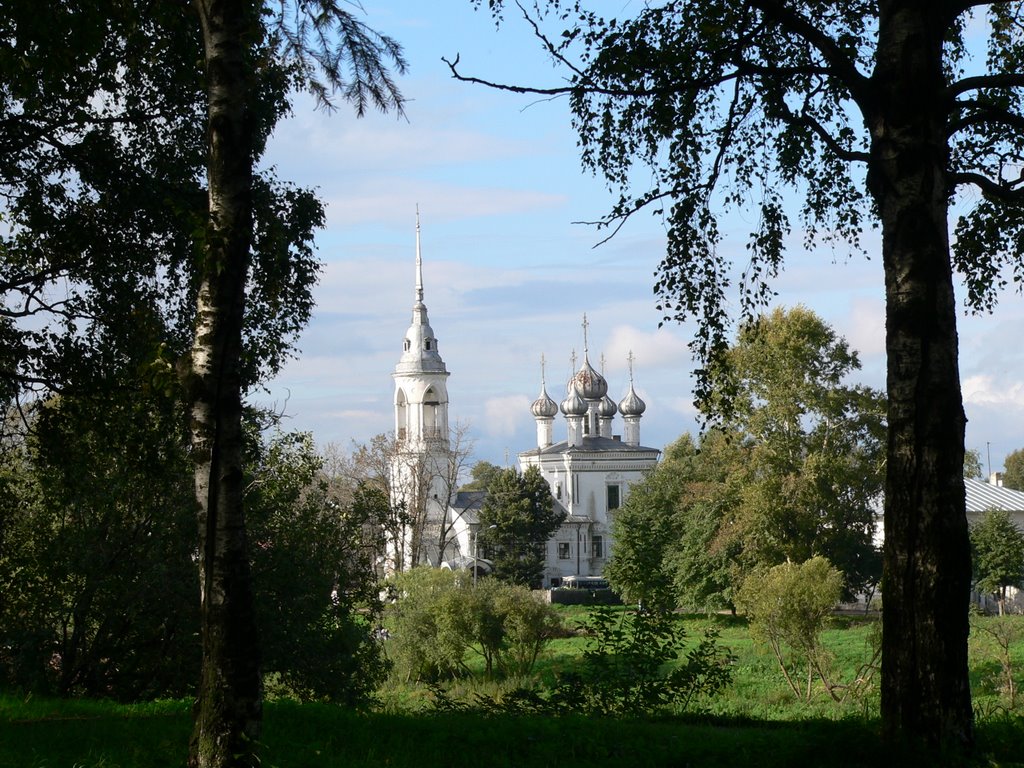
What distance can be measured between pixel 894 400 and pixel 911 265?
0.74 meters

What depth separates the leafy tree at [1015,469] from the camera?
124562mm

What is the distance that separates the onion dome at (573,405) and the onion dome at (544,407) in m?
3.05

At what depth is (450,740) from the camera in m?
7.36

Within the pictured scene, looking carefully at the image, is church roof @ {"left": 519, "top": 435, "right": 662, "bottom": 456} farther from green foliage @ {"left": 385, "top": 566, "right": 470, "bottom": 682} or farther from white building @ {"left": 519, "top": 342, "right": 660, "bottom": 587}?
green foliage @ {"left": 385, "top": 566, "right": 470, "bottom": 682}

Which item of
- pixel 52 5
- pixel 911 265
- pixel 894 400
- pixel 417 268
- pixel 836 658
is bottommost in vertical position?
pixel 836 658

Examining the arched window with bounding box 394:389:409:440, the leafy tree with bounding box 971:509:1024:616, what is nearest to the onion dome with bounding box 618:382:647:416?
the arched window with bounding box 394:389:409:440

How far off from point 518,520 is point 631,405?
101 ft

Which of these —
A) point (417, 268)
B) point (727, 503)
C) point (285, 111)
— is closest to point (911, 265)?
point (285, 111)

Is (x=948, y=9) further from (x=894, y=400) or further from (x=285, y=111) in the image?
(x=285, y=111)

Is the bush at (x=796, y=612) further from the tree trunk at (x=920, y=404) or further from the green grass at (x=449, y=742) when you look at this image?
the tree trunk at (x=920, y=404)

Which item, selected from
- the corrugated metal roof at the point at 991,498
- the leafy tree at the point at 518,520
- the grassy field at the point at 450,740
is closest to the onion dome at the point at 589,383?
the leafy tree at the point at 518,520

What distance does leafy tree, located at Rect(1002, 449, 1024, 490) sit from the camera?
409 feet

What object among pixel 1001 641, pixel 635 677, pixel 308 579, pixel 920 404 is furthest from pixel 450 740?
pixel 1001 641

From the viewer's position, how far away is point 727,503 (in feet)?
139
